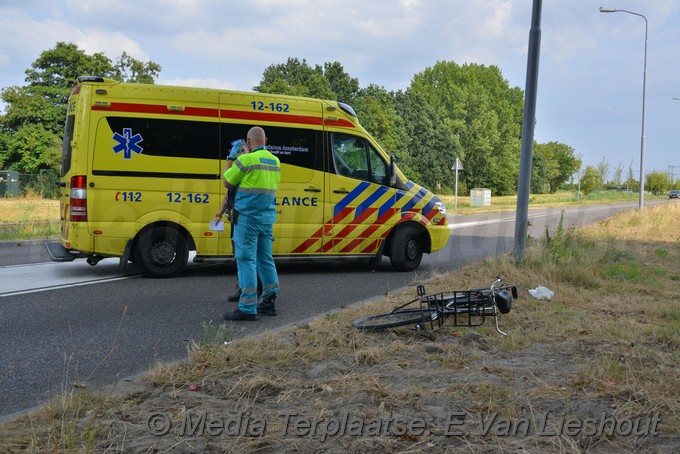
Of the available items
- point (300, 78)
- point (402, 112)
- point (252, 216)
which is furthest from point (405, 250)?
point (402, 112)

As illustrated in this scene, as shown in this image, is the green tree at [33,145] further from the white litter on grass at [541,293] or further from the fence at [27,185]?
the white litter on grass at [541,293]

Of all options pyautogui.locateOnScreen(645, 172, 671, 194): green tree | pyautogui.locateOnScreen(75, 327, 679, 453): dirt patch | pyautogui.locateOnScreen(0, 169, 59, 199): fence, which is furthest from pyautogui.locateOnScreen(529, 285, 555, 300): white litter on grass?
pyautogui.locateOnScreen(645, 172, 671, 194): green tree

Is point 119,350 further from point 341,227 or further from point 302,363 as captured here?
point 341,227

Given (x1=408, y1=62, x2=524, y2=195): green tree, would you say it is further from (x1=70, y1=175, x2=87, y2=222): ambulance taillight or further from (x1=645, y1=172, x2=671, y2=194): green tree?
(x1=70, y1=175, x2=87, y2=222): ambulance taillight

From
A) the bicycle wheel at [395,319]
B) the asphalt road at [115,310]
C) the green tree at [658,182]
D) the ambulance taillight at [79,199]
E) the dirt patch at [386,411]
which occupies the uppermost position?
the green tree at [658,182]

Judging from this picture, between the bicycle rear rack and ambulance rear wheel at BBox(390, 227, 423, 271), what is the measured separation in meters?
4.40

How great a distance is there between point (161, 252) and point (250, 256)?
3218 mm

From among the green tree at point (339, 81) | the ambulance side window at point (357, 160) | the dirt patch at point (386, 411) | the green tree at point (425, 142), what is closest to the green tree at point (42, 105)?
the green tree at point (339, 81)

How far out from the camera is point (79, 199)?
27.8 ft

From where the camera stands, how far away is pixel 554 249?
8.98m

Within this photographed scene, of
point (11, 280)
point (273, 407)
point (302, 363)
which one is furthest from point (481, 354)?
point (11, 280)

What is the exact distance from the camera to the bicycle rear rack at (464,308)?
555 cm

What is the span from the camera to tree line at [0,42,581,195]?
43031 millimetres

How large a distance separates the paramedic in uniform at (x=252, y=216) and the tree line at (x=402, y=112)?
36.9 metres
